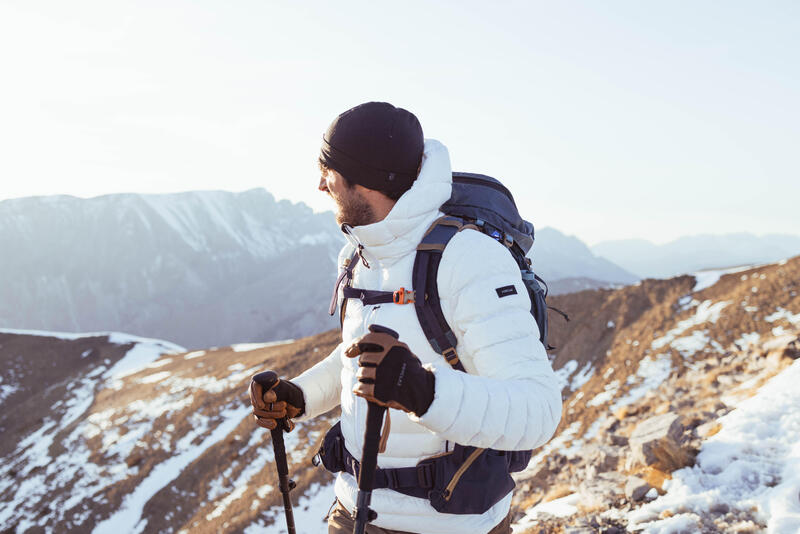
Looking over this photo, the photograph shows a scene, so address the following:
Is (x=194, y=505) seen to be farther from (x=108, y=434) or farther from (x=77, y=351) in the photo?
(x=77, y=351)

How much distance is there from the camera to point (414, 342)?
2.29m

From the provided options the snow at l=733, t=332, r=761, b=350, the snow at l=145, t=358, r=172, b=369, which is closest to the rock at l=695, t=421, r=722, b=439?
the snow at l=733, t=332, r=761, b=350

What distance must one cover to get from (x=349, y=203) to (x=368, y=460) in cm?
141

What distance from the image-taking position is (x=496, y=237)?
94.0 inches

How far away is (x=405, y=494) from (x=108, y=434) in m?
30.3

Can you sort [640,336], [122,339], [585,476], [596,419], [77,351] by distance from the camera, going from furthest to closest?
1. [122,339]
2. [77,351]
3. [640,336]
4. [596,419]
5. [585,476]

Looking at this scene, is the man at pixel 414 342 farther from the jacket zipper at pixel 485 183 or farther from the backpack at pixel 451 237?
the jacket zipper at pixel 485 183

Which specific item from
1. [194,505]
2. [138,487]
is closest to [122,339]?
[138,487]

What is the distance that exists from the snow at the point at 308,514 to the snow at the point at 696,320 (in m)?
12.6

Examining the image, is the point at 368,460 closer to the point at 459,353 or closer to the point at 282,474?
the point at 459,353

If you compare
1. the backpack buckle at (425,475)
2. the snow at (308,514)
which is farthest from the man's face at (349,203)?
the snow at (308,514)

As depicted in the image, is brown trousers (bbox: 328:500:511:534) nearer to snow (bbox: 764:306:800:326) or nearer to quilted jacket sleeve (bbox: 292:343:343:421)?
quilted jacket sleeve (bbox: 292:343:343:421)

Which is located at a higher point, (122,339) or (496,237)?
(496,237)

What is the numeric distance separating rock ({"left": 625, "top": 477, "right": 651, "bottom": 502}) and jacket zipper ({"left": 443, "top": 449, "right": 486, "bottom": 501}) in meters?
4.70
